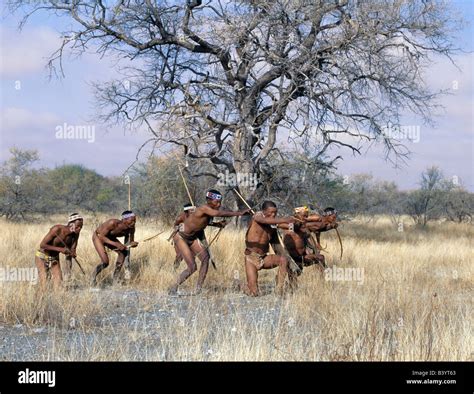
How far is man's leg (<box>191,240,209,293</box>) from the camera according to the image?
35.0ft

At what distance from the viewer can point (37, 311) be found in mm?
8273

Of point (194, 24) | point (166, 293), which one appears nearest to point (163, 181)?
point (194, 24)

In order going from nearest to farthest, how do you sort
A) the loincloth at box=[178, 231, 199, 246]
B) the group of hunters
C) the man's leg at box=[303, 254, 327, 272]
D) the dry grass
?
1. the dry grass
2. the group of hunters
3. the loincloth at box=[178, 231, 199, 246]
4. the man's leg at box=[303, 254, 327, 272]

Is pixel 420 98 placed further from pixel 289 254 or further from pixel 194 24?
pixel 289 254

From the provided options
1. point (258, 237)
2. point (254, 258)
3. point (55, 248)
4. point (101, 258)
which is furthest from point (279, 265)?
point (55, 248)

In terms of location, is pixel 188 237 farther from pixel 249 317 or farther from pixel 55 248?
pixel 249 317

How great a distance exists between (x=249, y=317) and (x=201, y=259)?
2.22 meters

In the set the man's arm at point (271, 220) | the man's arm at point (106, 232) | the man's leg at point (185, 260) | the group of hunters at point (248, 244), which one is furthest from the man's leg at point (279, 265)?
the man's arm at point (106, 232)

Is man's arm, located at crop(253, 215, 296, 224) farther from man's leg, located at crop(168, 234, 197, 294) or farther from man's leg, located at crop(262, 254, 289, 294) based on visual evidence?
man's leg, located at crop(168, 234, 197, 294)

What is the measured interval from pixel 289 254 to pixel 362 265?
3.48 m

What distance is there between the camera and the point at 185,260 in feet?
35.5

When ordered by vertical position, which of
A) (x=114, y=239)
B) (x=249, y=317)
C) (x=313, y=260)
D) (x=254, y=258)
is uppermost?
(x=114, y=239)

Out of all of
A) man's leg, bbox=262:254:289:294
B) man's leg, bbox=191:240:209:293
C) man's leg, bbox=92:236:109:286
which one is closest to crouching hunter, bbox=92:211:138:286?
man's leg, bbox=92:236:109:286

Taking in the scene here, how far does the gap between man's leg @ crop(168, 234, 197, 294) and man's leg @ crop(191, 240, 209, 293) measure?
0.33 feet
